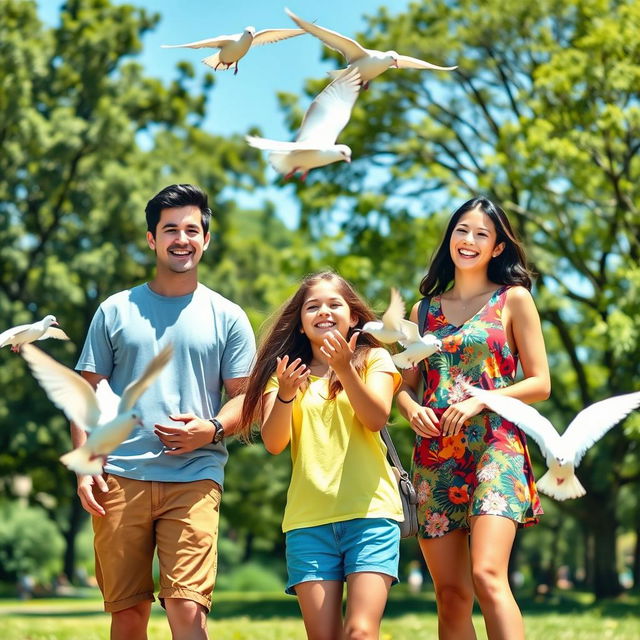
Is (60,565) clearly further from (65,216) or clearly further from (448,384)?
(448,384)

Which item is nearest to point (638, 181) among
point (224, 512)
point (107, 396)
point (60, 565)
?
point (107, 396)

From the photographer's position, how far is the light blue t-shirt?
4.26m

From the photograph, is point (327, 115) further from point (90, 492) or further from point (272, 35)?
point (90, 492)

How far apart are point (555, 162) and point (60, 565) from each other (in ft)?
82.5

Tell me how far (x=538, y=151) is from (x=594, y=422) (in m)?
12.3

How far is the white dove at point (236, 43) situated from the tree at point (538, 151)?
35.1 feet

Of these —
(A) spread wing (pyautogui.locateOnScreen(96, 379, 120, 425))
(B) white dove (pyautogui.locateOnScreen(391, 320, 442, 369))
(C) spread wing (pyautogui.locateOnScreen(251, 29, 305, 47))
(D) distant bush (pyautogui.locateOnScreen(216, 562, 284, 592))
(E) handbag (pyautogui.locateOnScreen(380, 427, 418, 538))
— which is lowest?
(D) distant bush (pyautogui.locateOnScreen(216, 562, 284, 592))

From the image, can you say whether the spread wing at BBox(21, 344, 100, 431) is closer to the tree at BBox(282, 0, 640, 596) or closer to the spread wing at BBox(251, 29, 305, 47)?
the spread wing at BBox(251, 29, 305, 47)

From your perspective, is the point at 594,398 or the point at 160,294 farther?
the point at 594,398

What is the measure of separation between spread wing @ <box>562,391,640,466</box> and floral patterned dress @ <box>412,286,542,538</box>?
283mm

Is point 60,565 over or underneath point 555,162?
underneath


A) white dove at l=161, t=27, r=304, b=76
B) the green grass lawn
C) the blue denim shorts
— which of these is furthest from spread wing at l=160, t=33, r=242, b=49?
the green grass lawn

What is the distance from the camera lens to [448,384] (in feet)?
13.9

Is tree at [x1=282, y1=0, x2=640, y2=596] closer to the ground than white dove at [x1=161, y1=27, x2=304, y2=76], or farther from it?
farther from it
